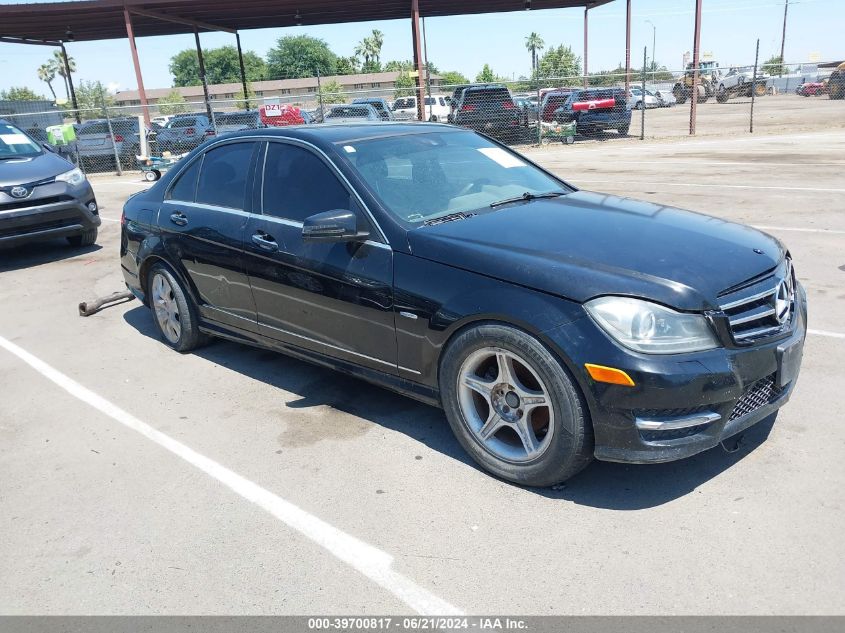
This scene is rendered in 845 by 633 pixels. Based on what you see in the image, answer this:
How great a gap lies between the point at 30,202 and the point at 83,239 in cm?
135

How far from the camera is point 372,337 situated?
3789 mm

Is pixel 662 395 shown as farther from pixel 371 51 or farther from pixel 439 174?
pixel 371 51

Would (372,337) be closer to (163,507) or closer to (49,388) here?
(163,507)

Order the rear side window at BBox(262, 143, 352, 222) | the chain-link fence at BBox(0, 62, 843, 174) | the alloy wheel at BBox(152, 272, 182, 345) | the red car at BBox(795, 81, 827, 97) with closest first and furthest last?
the rear side window at BBox(262, 143, 352, 222)
the alloy wheel at BBox(152, 272, 182, 345)
the chain-link fence at BBox(0, 62, 843, 174)
the red car at BBox(795, 81, 827, 97)

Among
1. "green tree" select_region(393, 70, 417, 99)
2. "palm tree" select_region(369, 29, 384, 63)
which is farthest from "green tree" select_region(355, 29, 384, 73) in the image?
"green tree" select_region(393, 70, 417, 99)

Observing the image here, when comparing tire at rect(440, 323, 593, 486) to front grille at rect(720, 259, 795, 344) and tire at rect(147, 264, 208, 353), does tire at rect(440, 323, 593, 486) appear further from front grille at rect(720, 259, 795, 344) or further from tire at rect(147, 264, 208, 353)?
tire at rect(147, 264, 208, 353)

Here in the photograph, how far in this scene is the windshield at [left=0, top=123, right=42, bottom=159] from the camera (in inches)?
358

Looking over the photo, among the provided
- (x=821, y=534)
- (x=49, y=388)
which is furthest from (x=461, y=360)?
(x=49, y=388)

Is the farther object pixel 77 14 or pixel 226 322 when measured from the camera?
pixel 77 14

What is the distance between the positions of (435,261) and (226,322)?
2.02 metres

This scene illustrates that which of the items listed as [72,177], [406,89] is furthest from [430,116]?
[72,177]

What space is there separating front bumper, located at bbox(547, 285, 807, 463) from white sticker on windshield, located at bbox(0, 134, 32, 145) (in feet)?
29.3

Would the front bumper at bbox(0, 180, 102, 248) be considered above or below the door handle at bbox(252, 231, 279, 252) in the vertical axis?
below

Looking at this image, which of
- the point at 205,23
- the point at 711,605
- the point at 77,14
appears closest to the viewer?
the point at 711,605
